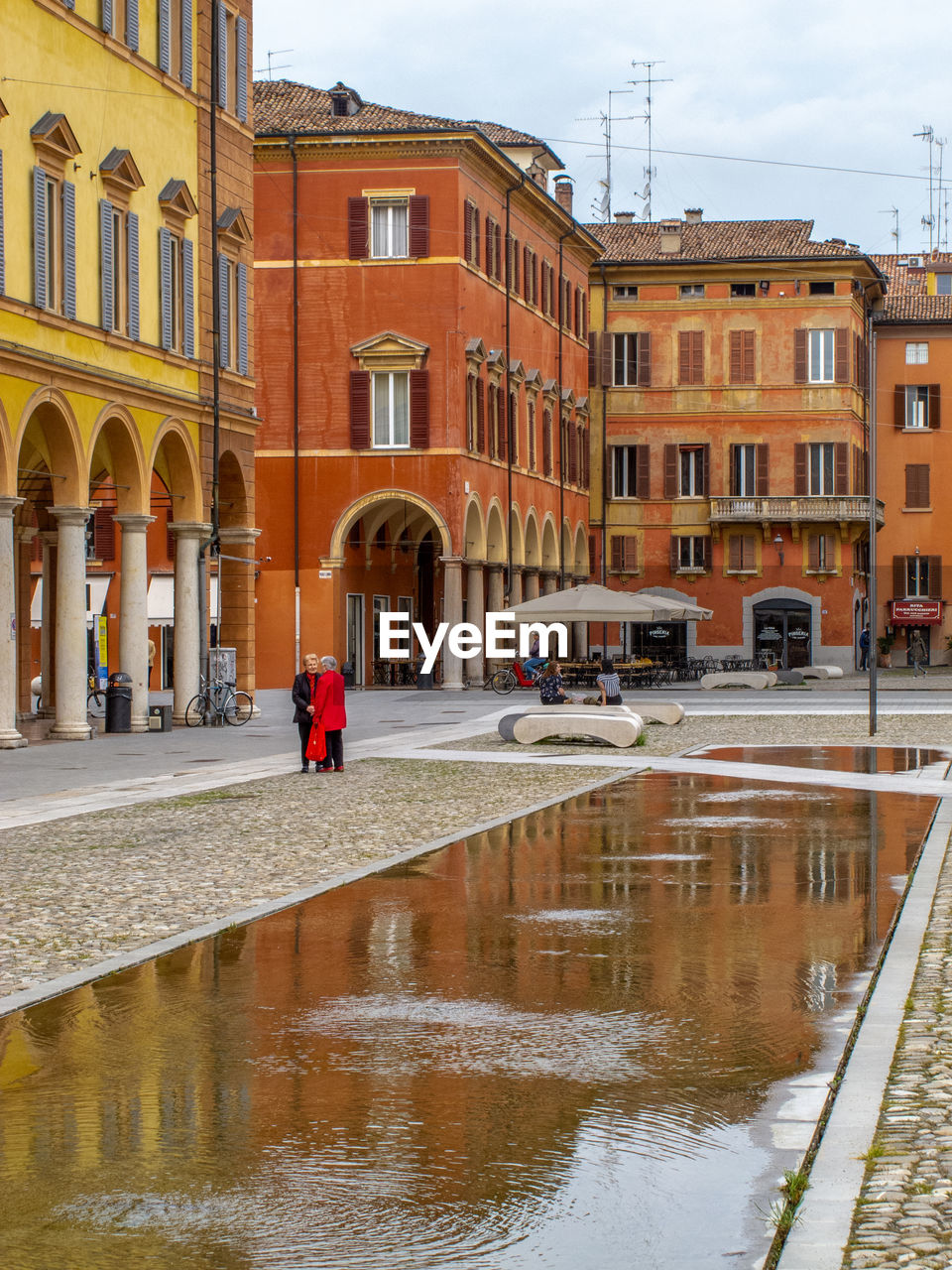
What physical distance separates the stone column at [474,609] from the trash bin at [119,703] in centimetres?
2244

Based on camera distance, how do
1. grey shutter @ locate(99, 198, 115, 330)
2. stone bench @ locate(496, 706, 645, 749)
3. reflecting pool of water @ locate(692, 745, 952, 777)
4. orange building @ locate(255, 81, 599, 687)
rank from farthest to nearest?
orange building @ locate(255, 81, 599, 687)
grey shutter @ locate(99, 198, 115, 330)
stone bench @ locate(496, 706, 645, 749)
reflecting pool of water @ locate(692, 745, 952, 777)

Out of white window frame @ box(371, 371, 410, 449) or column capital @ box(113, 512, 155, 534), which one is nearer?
column capital @ box(113, 512, 155, 534)

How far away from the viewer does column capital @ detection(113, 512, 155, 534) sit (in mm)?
30656

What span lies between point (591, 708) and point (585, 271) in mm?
41860

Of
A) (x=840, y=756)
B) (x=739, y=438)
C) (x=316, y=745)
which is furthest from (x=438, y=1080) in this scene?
(x=739, y=438)

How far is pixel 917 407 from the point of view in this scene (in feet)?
246

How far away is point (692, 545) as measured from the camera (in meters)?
69.2

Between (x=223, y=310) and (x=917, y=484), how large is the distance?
46.3m

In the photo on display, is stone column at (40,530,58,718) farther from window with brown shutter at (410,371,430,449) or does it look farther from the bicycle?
window with brown shutter at (410,371,430,449)

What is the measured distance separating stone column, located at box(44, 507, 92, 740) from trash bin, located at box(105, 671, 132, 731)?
4.94ft

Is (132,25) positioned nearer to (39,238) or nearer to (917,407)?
(39,238)

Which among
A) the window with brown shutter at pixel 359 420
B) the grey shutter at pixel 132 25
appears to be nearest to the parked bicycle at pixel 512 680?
the window with brown shutter at pixel 359 420

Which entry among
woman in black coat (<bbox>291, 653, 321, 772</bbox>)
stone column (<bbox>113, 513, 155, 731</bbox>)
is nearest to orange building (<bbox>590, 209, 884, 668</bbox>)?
stone column (<bbox>113, 513, 155, 731</bbox>)

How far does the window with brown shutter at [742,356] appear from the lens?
224 feet
